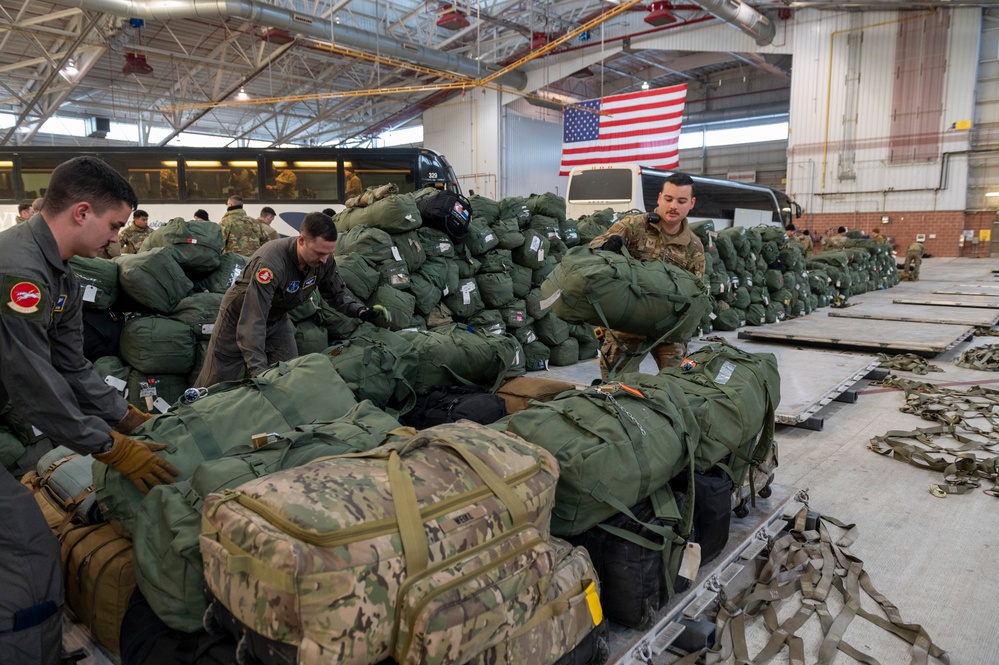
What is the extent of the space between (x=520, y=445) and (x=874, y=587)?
6.20 feet

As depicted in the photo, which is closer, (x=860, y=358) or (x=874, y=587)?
(x=874, y=587)

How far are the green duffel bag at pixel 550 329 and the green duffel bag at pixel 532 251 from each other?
1.86 ft

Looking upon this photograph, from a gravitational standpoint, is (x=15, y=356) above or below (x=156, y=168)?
below

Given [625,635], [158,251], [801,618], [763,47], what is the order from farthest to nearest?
[763,47] → [158,251] → [801,618] → [625,635]

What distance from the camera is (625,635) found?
203 cm

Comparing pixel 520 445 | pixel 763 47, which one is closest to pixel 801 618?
pixel 520 445

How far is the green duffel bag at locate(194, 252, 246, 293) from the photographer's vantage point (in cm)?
469

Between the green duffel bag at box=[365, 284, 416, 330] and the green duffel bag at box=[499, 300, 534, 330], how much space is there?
1.33 meters

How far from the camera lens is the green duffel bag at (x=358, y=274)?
491cm

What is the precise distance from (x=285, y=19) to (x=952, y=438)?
47.4 ft

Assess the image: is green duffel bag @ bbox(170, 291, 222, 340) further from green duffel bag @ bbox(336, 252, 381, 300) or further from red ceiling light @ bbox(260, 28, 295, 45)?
red ceiling light @ bbox(260, 28, 295, 45)

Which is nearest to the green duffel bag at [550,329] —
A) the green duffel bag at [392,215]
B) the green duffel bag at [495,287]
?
the green duffel bag at [495,287]

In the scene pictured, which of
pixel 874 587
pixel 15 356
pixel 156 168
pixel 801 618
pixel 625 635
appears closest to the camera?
pixel 15 356

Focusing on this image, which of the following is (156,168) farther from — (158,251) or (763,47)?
(763,47)
